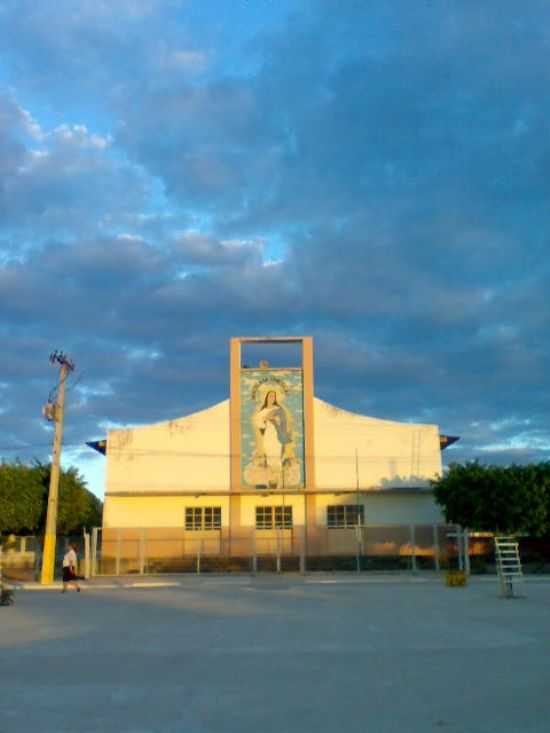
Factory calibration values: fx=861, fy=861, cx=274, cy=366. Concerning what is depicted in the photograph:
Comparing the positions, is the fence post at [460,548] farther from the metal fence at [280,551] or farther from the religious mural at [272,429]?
the religious mural at [272,429]

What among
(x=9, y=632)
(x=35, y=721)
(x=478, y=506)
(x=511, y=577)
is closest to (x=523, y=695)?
(x=35, y=721)

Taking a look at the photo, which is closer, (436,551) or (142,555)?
(436,551)

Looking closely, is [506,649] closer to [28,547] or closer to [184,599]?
[184,599]

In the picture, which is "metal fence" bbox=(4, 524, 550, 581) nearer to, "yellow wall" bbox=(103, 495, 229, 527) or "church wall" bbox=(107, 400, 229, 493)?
"yellow wall" bbox=(103, 495, 229, 527)

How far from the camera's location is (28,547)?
44.3 metres

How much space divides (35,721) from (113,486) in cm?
3626

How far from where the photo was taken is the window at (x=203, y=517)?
43.2 meters

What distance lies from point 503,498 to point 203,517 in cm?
1533

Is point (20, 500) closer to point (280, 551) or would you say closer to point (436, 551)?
point (280, 551)

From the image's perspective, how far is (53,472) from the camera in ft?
111

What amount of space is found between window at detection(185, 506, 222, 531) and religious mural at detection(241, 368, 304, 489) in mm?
2102

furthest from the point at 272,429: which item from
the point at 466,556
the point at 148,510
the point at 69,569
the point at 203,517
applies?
the point at 69,569

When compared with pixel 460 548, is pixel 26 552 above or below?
above

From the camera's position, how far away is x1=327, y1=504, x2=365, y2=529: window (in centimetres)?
4318
